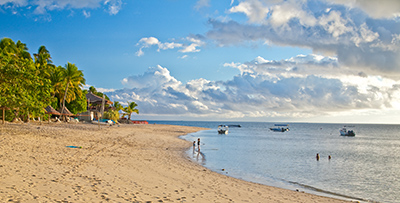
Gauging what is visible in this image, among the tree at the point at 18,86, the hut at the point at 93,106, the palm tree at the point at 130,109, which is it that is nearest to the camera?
the tree at the point at 18,86

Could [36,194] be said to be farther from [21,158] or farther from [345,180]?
[345,180]

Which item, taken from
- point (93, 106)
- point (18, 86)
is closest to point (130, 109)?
point (93, 106)

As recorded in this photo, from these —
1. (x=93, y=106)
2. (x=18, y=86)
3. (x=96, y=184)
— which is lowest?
(x=96, y=184)

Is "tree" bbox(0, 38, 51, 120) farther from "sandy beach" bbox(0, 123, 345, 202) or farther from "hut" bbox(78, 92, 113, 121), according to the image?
"hut" bbox(78, 92, 113, 121)

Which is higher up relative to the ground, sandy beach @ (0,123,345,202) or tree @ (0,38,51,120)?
tree @ (0,38,51,120)

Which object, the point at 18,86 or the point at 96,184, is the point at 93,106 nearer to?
the point at 18,86

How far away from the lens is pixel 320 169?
25.6 m

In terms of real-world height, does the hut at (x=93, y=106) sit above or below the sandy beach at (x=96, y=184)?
above

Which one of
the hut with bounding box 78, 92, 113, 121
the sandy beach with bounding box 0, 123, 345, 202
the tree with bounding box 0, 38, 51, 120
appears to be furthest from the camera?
the hut with bounding box 78, 92, 113, 121

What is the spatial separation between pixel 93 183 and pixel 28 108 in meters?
14.9

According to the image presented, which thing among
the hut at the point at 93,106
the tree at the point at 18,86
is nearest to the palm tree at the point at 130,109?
the hut at the point at 93,106

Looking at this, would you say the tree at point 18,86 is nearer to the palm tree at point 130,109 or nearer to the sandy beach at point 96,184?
the sandy beach at point 96,184

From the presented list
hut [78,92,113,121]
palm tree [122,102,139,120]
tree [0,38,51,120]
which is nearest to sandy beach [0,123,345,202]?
tree [0,38,51,120]

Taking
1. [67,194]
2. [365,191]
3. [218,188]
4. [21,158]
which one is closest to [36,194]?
[67,194]
